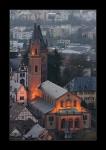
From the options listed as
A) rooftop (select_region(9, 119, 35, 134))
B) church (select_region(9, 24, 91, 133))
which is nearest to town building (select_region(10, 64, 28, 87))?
church (select_region(9, 24, 91, 133))

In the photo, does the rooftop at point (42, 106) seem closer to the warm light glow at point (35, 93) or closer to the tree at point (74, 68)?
the warm light glow at point (35, 93)

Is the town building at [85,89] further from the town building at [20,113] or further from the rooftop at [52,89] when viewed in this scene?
the town building at [20,113]

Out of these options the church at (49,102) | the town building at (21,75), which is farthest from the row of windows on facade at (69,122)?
the town building at (21,75)

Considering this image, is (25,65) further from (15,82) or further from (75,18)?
(75,18)

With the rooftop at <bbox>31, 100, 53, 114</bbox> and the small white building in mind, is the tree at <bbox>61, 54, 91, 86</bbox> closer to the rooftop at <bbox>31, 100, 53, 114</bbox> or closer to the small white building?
the rooftop at <bbox>31, 100, 53, 114</bbox>

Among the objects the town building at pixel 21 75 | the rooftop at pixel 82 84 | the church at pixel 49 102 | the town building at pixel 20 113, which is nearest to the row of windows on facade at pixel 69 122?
the church at pixel 49 102

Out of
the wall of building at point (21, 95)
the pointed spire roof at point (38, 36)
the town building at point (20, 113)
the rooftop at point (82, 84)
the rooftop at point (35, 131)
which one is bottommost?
the rooftop at point (35, 131)

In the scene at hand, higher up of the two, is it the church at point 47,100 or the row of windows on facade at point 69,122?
the church at point 47,100

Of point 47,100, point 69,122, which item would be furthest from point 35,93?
point 69,122
